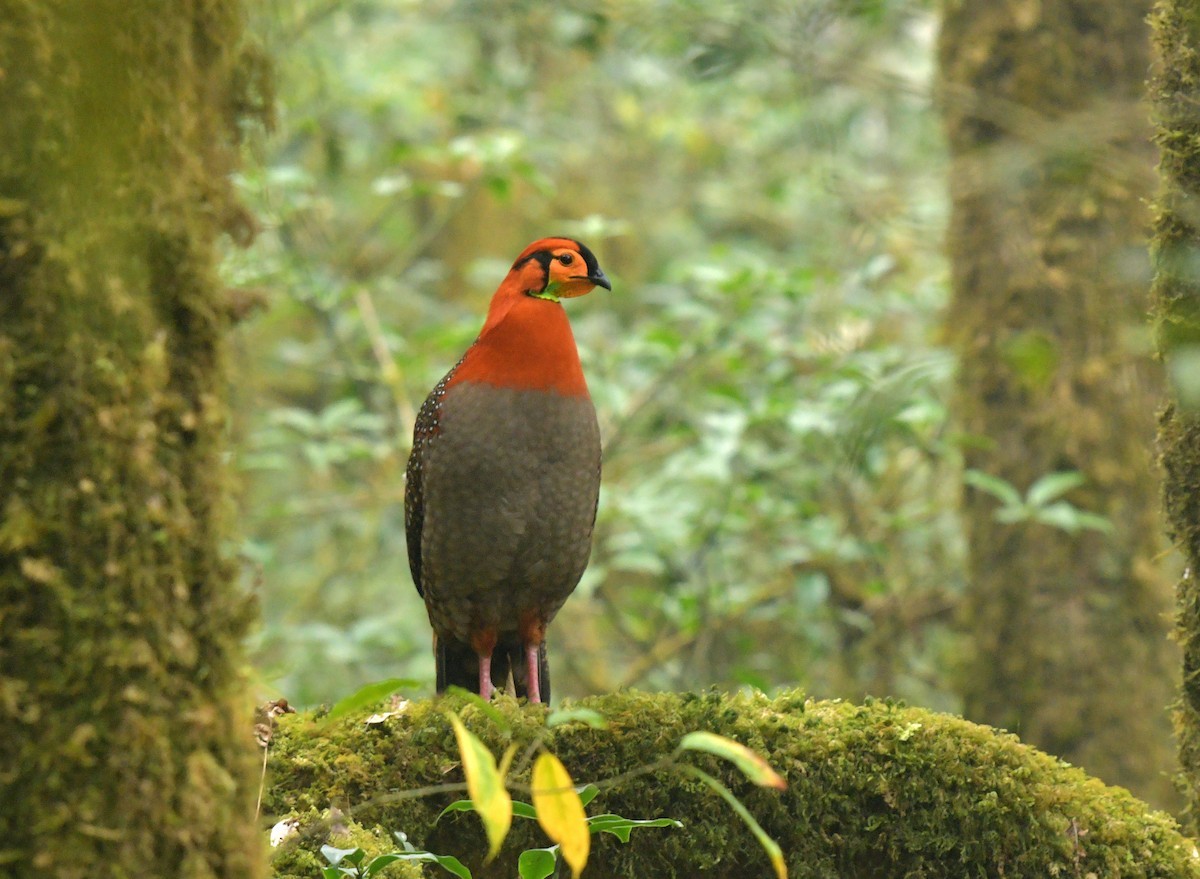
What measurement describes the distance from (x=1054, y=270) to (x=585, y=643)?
360 centimetres

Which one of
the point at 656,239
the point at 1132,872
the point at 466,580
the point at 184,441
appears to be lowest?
the point at 1132,872

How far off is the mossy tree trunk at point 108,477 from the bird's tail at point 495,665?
284cm

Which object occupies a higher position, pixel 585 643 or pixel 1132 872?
pixel 585 643

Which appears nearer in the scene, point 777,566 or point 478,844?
point 478,844

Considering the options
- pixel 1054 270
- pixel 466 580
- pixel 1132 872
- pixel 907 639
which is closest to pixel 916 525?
pixel 907 639

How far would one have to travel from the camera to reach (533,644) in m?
4.43

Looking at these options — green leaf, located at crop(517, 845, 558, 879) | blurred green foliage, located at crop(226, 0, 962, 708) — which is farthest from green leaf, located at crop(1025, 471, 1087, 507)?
green leaf, located at crop(517, 845, 558, 879)

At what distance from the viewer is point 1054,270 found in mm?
5926

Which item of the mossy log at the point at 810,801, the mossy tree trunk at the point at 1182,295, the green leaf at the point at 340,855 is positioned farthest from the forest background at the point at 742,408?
the green leaf at the point at 340,855

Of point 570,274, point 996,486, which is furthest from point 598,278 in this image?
point 996,486

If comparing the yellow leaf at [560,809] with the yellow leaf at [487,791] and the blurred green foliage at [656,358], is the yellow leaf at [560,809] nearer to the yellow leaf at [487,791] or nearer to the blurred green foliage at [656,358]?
the yellow leaf at [487,791]

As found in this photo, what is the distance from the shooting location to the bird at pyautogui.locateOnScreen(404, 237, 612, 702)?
4047mm

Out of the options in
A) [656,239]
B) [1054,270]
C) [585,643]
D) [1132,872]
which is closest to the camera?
[1132,872]

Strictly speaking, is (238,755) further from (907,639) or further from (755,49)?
(907,639)
